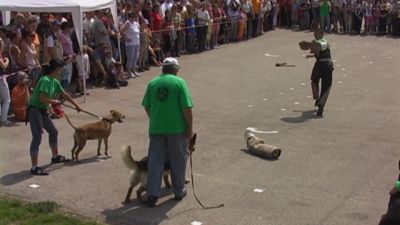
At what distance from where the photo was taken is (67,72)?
46.6 ft

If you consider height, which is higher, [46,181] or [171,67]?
[171,67]

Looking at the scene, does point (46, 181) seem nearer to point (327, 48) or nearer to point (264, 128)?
point (264, 128)

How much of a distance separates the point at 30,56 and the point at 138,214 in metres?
7.15

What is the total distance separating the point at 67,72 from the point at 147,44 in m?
3.85

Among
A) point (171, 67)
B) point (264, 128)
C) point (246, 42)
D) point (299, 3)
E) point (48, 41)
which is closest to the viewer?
point (171, 67)

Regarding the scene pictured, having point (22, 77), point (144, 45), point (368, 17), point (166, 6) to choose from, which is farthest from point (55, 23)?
point (368, 17)

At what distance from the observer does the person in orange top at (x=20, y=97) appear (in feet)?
40.0

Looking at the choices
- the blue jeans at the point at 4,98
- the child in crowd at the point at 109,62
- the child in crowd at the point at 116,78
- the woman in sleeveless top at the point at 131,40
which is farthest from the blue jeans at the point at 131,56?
the blue jeans at the point at 4,98

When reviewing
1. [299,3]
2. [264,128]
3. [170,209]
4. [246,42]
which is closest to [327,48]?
[264,128]

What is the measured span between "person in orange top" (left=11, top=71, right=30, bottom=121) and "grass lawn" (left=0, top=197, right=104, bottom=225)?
4898mm

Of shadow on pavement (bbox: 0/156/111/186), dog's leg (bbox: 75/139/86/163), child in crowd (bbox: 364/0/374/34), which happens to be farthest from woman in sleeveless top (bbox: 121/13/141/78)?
child in crowd (bbox: 364/0/374/34)

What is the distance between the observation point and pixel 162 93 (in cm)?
726

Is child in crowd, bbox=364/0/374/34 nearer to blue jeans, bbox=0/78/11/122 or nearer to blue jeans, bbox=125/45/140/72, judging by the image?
blue jeans, bbox=125/45/140/72

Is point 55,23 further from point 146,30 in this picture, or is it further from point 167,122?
point 167,122
